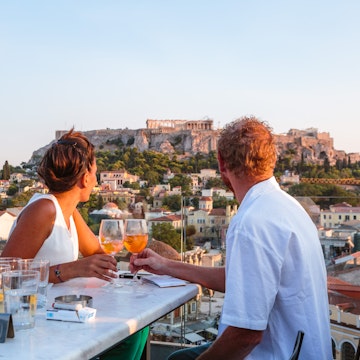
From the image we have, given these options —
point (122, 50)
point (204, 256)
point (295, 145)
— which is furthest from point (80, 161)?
point (295, 145)

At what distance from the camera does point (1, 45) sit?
18.4 metres

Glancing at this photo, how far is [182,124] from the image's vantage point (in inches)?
2675

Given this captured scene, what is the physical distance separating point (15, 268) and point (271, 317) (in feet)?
1.63

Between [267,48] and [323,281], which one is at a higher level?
[267,48]

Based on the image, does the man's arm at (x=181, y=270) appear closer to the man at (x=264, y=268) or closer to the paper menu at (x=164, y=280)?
the paper menu at (x=164, y=280)

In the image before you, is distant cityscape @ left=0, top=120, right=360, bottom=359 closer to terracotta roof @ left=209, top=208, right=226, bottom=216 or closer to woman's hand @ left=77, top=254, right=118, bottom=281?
terracotta roof @ left=209, top=208, right=226, bottom=216

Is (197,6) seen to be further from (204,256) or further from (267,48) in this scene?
(204,256)

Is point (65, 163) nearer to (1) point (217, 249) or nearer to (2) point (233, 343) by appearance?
(2) point (233, 343)

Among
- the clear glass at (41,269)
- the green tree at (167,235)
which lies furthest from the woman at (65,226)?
the green tree at (167,235)

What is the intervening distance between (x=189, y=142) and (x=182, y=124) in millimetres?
9324

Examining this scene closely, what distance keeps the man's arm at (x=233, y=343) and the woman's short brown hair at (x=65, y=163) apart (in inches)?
29.0

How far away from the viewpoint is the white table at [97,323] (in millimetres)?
812

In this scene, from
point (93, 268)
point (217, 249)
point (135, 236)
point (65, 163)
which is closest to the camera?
point (93, 268)

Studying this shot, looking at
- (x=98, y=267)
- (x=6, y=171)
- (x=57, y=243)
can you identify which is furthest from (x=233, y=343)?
(x=6, y=171)
